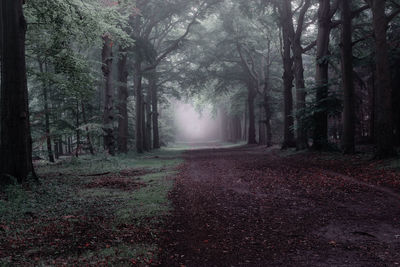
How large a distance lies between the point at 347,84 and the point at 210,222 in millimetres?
11977

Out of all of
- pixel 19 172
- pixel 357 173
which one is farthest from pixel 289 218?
pixel 19 172

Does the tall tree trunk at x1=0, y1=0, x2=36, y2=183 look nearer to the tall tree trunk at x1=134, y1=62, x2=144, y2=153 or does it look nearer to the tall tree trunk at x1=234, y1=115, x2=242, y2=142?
the tall tree trunk at x1=134, y1=62, x2=144, y2=153

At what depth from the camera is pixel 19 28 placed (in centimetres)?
1016

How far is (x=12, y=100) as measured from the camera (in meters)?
9.85

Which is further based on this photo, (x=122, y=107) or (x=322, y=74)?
(x=122, y=107)

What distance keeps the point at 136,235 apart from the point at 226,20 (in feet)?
91.5

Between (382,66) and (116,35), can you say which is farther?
(116,35)

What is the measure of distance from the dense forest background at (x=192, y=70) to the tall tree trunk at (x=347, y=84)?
0.15 ft

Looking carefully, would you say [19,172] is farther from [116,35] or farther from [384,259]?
[384,259]

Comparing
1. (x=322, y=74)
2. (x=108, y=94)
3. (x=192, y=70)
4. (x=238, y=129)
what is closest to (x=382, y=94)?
(x=322, y=74)

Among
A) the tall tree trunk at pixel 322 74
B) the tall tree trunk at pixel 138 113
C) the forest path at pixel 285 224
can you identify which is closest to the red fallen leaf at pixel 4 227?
the forest path at pixel 285 224

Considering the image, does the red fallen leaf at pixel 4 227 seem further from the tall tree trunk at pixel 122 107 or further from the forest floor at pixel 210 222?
the tall tree trunk at pixel 122 107

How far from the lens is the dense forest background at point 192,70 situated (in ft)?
37.6

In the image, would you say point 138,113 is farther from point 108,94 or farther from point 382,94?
point 382,94
